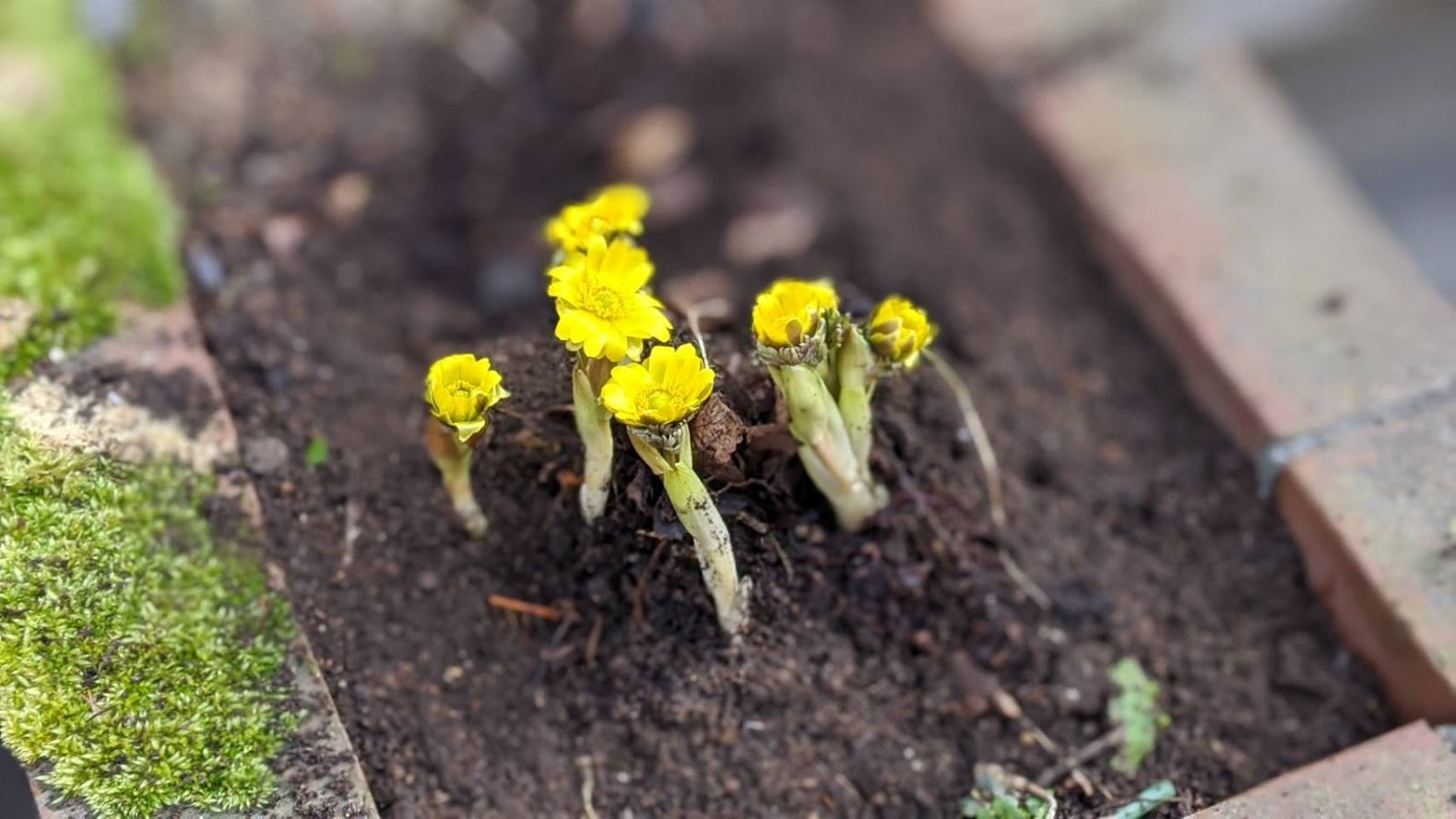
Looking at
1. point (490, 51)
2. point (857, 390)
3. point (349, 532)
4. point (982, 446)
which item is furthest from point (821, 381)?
point (490, 51)

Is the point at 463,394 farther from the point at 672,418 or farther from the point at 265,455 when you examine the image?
the point at 265,455

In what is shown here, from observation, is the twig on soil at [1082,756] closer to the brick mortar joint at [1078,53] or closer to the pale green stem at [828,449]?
the pale green stem at [828,449]

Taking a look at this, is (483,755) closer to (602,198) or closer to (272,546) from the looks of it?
(272,546)

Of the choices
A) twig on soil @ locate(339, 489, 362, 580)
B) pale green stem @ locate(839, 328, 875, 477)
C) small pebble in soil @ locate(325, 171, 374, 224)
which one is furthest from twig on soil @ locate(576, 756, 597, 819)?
small pebble in soil @ locate(325, 171, 374, 224)

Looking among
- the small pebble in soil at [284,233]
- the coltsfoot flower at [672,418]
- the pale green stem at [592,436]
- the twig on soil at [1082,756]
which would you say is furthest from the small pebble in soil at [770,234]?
the twig on soil at [1082,756]

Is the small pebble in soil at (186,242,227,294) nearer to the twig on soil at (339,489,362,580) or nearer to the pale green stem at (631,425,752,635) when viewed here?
the twig on soil at (339,489,362,580)

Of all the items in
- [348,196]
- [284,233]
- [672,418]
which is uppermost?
[348,196]
